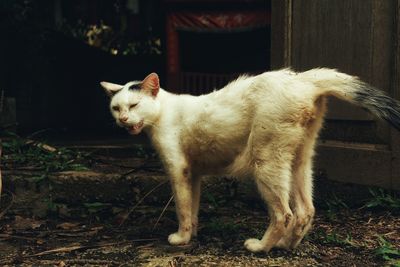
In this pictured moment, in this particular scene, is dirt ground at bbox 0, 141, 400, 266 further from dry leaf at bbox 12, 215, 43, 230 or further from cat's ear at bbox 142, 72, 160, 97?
cat's ear at bbox 142, 72, 160, 97

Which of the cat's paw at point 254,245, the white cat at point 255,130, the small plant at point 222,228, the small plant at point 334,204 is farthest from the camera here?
the small plant at point 334,204

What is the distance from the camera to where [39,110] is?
446 inches

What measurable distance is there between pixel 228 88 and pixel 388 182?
2061 millimetres

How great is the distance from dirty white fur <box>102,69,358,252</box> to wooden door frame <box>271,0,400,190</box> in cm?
136

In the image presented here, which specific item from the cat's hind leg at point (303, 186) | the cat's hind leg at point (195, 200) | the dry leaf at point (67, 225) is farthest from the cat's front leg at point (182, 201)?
the dry leaf at point (67, 225)

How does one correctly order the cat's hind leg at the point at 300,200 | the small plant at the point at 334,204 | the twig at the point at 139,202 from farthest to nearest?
the small plant at the point at 334,204 < the twig at the point at 139,202 < the cat's hind leg at the point at 300,200

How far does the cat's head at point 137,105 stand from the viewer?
4.84 meters

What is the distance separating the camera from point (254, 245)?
459cm

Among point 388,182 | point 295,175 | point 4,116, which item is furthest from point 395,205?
point 4,116

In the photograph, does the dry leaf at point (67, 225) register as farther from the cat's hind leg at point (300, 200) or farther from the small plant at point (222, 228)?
the cat's hind leg at point (300, 200)

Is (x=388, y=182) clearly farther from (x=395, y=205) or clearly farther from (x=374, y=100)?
(x=374, y=100)

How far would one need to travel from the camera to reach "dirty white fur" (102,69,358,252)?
441 cm

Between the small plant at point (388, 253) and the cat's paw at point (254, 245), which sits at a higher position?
the cat's paw at point (254, 245)

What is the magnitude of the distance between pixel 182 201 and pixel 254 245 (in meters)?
0.70
